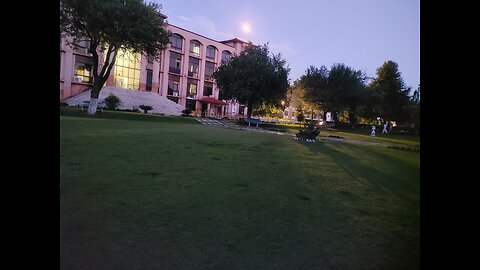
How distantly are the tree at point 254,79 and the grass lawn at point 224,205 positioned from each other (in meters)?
0.81

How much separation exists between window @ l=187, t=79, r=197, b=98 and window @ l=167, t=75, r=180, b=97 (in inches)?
3.8

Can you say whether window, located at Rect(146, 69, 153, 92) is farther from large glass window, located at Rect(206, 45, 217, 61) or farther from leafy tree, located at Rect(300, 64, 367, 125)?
leafy tree, located at Rect(300, 64, 367, 125)

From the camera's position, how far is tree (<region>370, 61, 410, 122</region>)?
1.17 metres

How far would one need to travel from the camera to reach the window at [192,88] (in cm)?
265

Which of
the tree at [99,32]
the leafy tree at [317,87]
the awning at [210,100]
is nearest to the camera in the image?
the tree at [99,32]

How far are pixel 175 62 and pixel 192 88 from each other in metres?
0.25

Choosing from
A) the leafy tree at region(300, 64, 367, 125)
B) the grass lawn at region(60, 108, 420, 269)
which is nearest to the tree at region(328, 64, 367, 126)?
the leafy tree at region(300, 64, 367, 125)

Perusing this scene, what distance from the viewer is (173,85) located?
8.32ft

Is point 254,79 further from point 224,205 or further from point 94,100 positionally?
point 224,205

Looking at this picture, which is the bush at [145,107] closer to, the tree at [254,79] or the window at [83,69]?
the window at [83,69]

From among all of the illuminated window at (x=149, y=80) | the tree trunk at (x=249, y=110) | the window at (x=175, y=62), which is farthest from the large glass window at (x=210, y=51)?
the tree trunk at (x=249, y=110)

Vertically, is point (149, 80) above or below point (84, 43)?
below

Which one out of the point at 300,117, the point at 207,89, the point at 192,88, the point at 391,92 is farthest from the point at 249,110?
the point at 391,92
